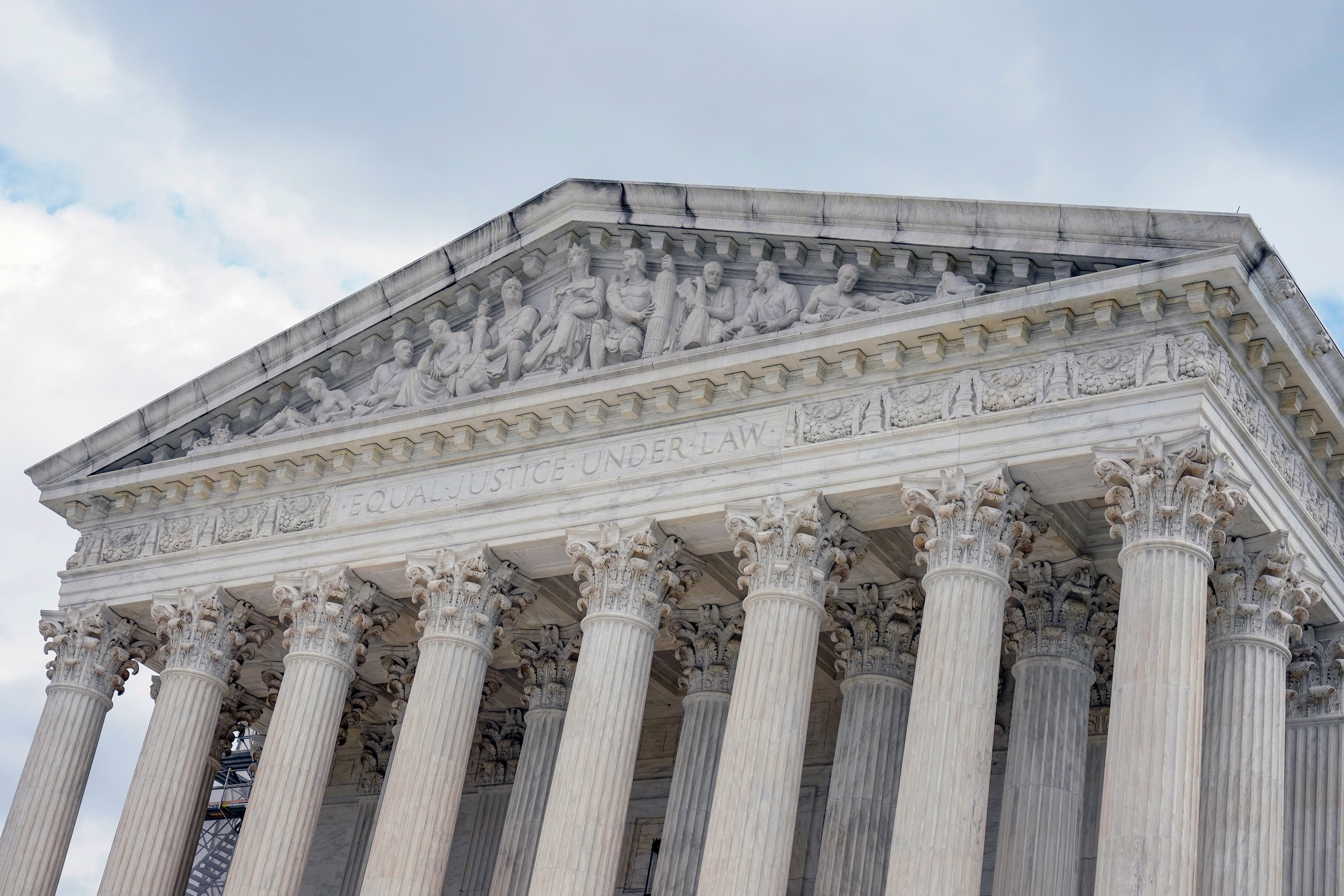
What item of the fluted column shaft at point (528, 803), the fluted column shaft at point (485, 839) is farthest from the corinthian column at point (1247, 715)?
the fluted column shaft at point (485, 839)

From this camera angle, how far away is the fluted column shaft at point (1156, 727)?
22.8 metres

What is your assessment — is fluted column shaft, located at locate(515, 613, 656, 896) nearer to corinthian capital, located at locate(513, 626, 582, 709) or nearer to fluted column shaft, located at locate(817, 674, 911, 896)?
fluted column shaft, located at locate(817, 674, 911, 896)

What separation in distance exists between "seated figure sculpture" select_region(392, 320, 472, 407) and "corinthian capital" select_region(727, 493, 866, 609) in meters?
7.42

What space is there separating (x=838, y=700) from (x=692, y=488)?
27.3ft

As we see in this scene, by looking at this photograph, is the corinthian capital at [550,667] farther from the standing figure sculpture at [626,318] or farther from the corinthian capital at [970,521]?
the corinthian capital at [970,521]

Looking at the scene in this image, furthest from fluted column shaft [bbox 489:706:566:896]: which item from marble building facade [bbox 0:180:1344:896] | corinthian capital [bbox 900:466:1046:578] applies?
corinthian capital [bbox 900:466:1046:578]

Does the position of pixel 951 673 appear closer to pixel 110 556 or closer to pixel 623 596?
pixel 623 596

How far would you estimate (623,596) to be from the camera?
2989 centimetres

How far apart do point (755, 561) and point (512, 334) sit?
7.50 metres

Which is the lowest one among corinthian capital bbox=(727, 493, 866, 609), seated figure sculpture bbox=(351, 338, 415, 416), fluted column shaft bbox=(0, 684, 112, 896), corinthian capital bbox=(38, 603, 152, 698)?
fluted column shaft bbox=(0, 684, 112, 896)

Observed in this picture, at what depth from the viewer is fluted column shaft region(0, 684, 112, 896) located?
3491 centimetres

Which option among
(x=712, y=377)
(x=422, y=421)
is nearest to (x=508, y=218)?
(x=422, y=421)

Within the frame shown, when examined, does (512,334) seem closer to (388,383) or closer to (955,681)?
(388,383)

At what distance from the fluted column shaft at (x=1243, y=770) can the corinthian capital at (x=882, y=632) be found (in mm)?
6071
